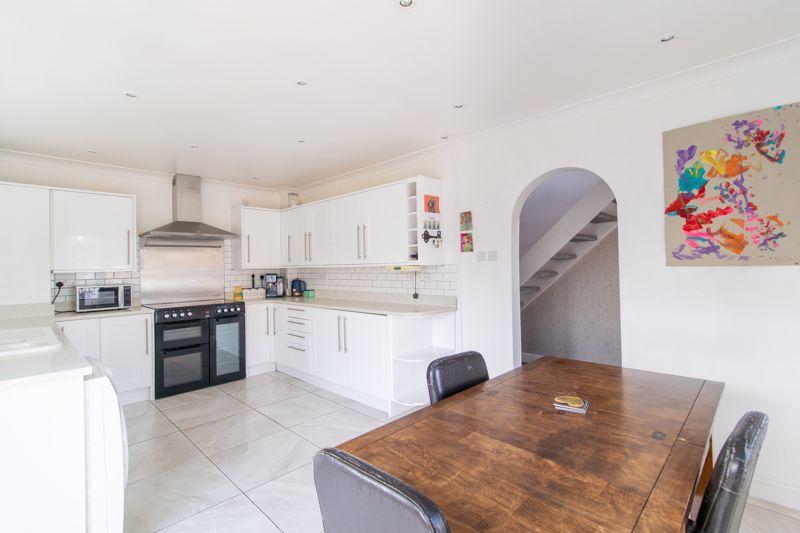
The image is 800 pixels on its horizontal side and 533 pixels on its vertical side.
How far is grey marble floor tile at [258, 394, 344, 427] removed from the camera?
138 inches

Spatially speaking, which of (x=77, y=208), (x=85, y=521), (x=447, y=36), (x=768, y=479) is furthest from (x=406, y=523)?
(x=77, y=208)

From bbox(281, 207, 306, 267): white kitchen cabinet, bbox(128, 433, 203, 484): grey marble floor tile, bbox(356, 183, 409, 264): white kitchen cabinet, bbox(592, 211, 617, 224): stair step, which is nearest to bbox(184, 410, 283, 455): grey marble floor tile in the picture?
bbox(128, 433, 203, 484): grey marble floor tile

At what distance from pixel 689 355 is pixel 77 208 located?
545 centimetres

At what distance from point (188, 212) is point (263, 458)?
10.9 ft

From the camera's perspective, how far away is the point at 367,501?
77 centimetres

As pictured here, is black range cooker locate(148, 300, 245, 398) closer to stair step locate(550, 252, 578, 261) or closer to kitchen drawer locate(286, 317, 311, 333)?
kitchen drawer locate(286, 317, 311, 333)

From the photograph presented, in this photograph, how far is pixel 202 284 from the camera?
5.00 meters

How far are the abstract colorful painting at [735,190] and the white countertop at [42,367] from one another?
133 inches

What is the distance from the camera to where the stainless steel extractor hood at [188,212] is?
4.56 m

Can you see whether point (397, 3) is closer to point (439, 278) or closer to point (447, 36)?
point (447, 36)

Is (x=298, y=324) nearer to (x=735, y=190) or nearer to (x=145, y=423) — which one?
(x=145, y=423)

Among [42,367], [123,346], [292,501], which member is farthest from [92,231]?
[292,501]

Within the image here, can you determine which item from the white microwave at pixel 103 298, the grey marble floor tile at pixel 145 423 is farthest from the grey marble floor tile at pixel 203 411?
the white microwave at pixel 103 298

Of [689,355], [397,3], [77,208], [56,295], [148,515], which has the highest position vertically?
[397,3]
